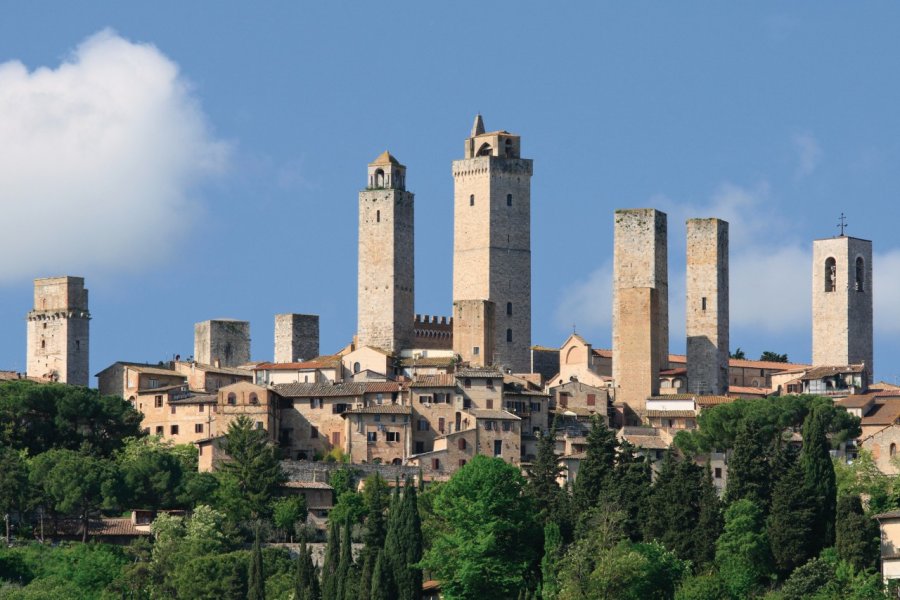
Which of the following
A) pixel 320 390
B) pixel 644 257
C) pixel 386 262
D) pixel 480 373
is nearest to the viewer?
pixel 320 390

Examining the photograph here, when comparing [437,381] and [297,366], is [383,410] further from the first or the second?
[297,366]

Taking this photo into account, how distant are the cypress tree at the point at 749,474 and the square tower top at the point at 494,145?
1289 inches

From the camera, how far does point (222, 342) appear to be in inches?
3898

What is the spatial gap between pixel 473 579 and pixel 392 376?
26.0 m

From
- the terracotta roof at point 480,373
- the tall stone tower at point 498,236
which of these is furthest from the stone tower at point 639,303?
the terracotta roof at point 480,373

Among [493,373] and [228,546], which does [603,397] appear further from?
[228,546]

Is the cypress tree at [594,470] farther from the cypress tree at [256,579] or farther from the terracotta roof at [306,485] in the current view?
the terracotta roof at [306,485]

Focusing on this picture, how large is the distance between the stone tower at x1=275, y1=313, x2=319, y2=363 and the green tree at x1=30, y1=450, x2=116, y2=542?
77.2 ft

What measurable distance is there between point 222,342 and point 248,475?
23.3m

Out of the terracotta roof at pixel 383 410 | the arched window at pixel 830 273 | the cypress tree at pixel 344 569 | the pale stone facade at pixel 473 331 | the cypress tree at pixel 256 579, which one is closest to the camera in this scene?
the cypress tree at pixel 344 569

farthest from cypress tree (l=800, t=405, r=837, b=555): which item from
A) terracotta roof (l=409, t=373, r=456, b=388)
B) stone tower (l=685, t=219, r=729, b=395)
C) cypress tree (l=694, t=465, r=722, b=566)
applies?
stone tower (l=685, t=219, r=729, b=395)

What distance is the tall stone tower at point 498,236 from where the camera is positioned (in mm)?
97875

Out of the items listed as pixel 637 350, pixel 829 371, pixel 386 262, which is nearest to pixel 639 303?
pixel 637 350

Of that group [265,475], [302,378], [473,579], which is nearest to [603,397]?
[302,378]
